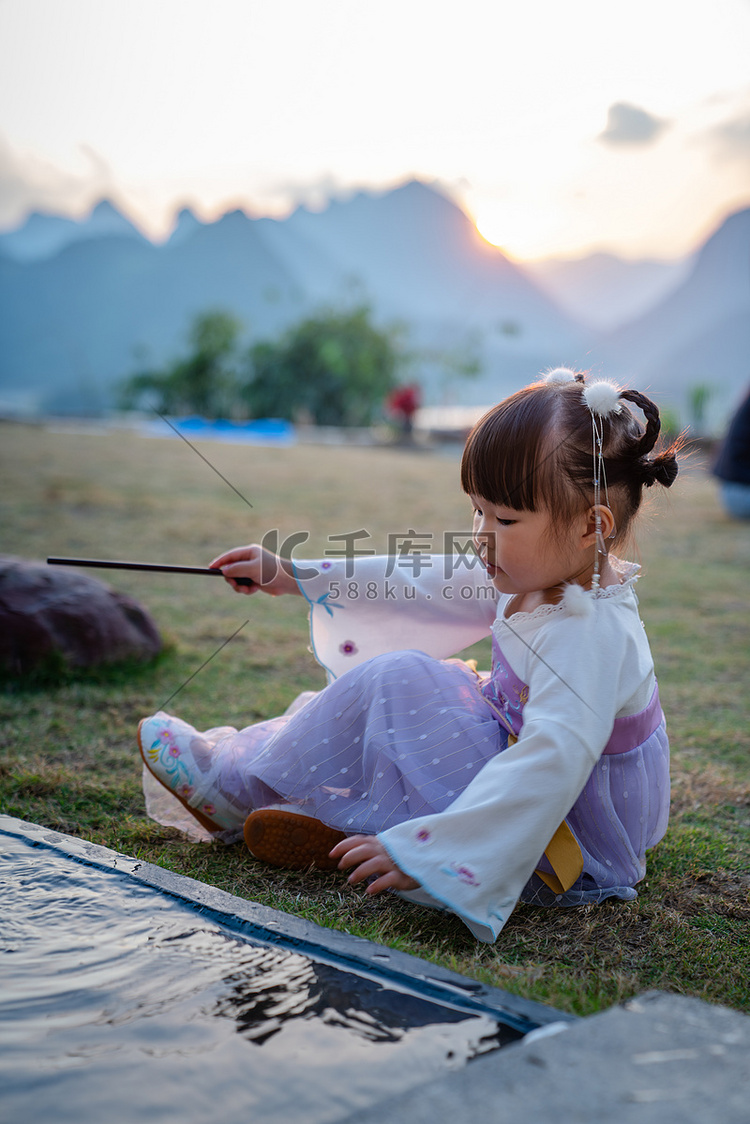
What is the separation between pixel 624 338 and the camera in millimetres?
14977

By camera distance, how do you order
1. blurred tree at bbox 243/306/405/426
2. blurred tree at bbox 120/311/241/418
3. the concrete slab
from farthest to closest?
blurred tree at bbox 243/306/405/426
blurred tree at bbox 120/311/241/418
the concrete slab

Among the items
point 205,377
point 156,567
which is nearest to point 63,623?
point 156,567

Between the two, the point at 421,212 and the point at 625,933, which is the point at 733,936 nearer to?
the point at 625,933

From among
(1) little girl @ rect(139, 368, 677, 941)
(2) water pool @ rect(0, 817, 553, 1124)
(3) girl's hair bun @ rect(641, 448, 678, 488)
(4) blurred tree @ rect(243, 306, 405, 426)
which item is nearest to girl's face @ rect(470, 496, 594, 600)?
(1) little girl @ rect(139, 368, 677, 941)

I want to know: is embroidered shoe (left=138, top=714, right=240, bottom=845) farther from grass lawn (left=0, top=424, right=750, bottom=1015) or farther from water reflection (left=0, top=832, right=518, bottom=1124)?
water reflection (left=0, top=832, right=518, bottom=1124)

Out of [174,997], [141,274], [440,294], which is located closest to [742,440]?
[174,997]

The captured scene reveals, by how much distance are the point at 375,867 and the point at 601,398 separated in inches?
29.8

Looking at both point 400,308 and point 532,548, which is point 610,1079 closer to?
point 532,548

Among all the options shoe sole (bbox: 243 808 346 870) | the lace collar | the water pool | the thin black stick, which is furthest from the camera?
the thin black stick

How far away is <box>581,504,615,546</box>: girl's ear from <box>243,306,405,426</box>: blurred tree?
16.7 m

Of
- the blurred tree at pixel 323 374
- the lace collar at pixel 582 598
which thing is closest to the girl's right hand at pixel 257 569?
the lace collar at pixel 582 598

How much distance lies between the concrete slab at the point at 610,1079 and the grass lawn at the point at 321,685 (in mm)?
214

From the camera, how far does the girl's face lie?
1407 mm

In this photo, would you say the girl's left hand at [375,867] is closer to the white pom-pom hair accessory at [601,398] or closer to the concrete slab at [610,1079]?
the concrete slab at [610,1079]
